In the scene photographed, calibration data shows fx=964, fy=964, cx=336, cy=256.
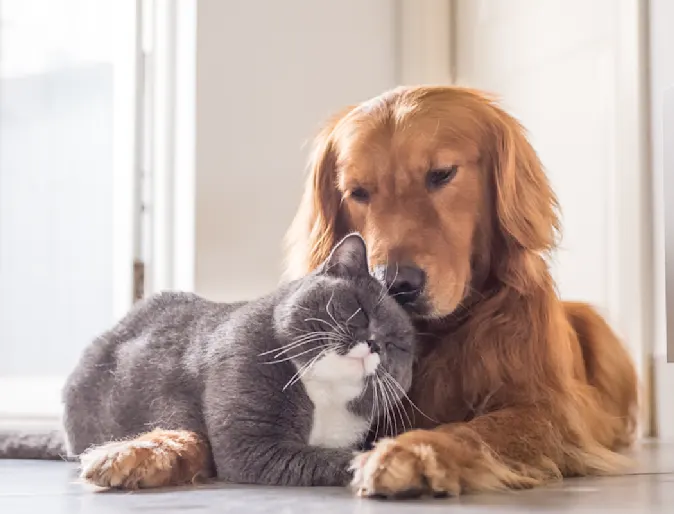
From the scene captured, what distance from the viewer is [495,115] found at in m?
1.43

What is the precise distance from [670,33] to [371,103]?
746 mm

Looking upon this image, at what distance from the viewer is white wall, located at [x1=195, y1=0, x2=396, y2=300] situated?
82.1 inches

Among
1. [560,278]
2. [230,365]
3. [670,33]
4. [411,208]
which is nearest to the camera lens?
[230,365]

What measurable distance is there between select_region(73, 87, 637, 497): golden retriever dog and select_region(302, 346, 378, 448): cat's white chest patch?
0.28 feet

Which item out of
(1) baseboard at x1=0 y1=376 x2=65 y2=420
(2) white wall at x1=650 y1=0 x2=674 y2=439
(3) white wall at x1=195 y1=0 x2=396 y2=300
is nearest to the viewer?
(2) white wall at x1=650 y1=0 x2=674 y2=439

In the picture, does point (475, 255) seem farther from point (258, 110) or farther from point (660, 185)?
point (258, 110)

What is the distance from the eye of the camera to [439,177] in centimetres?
137

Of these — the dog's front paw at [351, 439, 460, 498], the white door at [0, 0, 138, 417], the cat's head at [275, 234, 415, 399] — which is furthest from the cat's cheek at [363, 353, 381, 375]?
the white door at [0, 0, 138, 417]

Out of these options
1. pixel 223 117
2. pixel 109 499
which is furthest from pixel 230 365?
pixel 223 117

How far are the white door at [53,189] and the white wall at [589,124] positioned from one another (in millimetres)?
956

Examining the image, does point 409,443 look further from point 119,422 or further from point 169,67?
point 169,67

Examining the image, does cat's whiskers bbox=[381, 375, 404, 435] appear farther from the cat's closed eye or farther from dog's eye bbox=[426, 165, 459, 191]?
dog's eye bbox=[426, 165, 459, 191]

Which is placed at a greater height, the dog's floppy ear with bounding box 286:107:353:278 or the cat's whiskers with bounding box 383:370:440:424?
the dog's floppy ear with bounding box 286:107:353:278

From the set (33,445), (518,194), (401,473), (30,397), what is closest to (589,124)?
(518,194)
